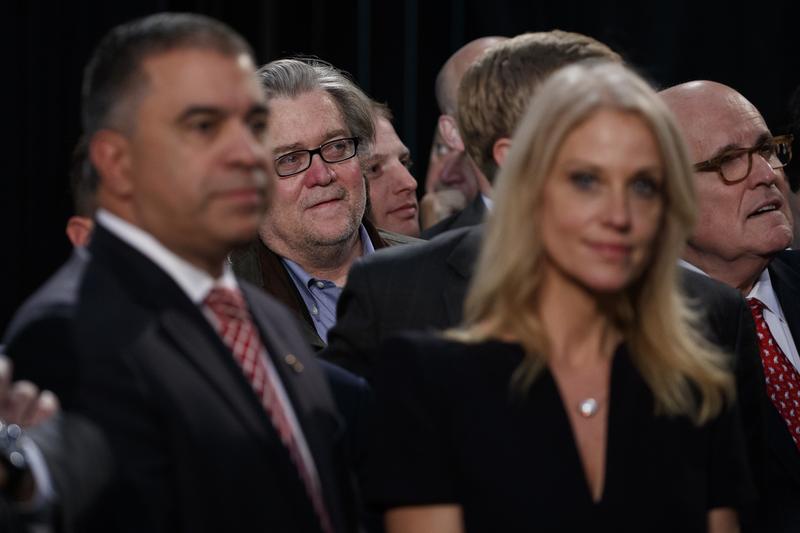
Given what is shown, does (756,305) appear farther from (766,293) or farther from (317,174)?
(317,174)

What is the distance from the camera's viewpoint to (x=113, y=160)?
77.6 inches

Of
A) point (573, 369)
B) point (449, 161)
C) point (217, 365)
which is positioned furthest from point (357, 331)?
point (449, 161)

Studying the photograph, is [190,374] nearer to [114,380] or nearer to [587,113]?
[114,380]

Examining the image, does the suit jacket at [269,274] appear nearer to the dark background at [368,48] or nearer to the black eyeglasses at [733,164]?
the black eyeglasses at [733,164]

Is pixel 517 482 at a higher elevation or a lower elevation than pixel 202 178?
lower

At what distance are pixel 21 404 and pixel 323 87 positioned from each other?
2.08 meters

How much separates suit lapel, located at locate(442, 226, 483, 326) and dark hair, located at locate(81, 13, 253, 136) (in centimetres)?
69

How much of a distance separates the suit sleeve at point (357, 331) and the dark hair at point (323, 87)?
117cm

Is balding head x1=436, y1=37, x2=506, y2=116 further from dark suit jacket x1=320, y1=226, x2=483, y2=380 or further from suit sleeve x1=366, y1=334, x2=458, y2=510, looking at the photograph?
suit sleeve x1=366, y1=334, x2=458, y2=510

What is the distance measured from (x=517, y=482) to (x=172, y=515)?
0.52m

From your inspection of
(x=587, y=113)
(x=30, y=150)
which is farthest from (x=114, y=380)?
(x=30, y=150)

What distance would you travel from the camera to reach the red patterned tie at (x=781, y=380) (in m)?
3.37

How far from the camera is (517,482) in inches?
84.0

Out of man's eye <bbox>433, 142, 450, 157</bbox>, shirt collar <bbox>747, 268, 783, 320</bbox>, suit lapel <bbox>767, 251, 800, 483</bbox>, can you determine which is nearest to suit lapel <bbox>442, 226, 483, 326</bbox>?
suit lapel <bbox>767, 251, 800, 483</bbox>
